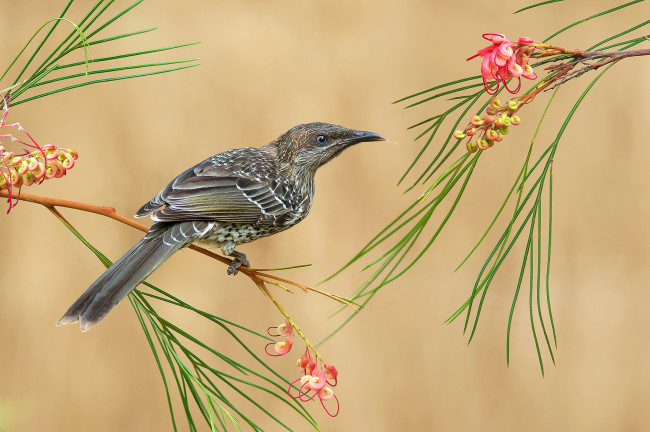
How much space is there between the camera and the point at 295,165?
1.99 meters

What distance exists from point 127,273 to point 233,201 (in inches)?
17.8

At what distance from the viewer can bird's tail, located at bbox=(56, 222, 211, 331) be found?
4.11 ft

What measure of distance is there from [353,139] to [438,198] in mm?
826

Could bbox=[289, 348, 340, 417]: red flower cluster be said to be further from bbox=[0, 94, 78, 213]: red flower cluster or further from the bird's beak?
the bird's beak

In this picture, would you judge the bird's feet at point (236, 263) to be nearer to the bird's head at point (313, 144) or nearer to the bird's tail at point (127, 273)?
the bird's tail at point (127, 273)

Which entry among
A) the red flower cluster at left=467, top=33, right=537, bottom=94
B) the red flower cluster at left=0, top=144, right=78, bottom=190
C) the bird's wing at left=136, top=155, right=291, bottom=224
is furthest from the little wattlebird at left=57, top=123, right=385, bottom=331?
the red flower cluster at left=467, top=33, right=537, bottom=94

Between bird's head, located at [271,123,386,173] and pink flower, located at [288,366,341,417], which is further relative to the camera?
bird's head, located at [271,123,386,173]

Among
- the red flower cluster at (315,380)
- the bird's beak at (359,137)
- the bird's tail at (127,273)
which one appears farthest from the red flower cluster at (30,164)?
the bird's beak at (359,137)

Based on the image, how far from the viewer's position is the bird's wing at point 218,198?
1660mm

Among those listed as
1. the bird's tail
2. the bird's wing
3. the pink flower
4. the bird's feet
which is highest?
the bird's wing

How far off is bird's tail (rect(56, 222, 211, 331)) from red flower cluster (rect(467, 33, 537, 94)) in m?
0.77

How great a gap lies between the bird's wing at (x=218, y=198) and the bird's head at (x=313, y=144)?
0.11 meters

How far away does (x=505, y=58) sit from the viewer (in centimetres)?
93

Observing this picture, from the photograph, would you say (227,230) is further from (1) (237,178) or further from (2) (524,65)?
(2) (524,65)
